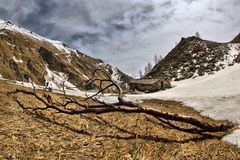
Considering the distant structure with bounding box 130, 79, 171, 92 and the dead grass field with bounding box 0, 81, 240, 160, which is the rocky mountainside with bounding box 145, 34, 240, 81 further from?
the dead grass field with bounding box 0, 81, 240, 160

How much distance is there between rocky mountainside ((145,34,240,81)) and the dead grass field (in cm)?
7646

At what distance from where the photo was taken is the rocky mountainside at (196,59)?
90.2 metres

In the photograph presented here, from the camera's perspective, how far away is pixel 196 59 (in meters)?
101

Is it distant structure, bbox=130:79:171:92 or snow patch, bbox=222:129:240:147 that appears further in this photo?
distant structure, bbox=130:79:171:92

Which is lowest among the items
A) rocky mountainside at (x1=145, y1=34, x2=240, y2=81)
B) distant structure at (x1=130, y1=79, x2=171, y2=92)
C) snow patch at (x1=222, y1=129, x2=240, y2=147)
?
snow patch at (x1=222, y1=129, x2=240, y2=147)

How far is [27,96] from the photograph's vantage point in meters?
17.5

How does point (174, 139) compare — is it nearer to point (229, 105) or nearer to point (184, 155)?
point (184, 155)

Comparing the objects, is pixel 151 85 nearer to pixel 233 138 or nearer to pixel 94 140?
pixel 233 138

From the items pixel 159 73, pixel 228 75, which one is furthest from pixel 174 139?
pixel 159 73

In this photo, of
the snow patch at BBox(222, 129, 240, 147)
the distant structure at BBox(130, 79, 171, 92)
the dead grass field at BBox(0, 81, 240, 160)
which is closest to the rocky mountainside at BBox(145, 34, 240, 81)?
the distant structure at BBox(130, 79, 171, 92)

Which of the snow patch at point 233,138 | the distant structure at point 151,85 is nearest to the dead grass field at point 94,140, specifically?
the snow patch at point 233,138

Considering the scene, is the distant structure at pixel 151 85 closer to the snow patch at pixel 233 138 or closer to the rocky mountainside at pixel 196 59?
the rocky mountainside at pixel 196 59

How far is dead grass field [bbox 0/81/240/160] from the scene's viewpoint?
27.2 feet

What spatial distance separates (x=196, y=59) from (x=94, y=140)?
9554cm
